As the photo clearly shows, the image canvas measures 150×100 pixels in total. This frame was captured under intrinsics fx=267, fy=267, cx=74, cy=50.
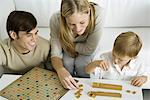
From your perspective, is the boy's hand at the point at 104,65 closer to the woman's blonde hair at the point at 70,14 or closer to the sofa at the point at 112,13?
the woman's blonde hair at the point at 70,14

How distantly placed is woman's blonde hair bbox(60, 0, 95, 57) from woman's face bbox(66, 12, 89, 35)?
0.06ft

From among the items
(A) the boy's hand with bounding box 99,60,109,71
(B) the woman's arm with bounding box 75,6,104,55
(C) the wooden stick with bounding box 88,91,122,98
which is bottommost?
(C) the wooden stick with bounding box 88,91,122,98

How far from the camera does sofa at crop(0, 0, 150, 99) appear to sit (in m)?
1.87

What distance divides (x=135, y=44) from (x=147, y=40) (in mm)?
625

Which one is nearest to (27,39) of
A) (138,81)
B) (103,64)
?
(103,64)

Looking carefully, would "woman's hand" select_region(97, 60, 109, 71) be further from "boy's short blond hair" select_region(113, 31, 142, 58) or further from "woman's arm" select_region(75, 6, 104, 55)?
"woman's arm" select_region(75, 6, 104, 55)

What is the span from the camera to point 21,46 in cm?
139

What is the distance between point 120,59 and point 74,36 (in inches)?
13.0

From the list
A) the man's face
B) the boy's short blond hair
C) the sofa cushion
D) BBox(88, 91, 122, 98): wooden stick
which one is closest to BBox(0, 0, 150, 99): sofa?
the sofa cushion

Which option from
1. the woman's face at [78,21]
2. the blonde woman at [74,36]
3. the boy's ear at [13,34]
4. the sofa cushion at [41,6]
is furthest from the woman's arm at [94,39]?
the sofa cushion at [41,6]

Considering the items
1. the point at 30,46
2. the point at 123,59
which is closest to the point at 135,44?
the point at 123,59

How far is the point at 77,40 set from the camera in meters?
1.50

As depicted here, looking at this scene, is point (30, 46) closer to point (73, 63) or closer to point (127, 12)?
point (73, 63)

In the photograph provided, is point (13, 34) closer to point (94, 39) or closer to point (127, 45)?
point (94, 39)
